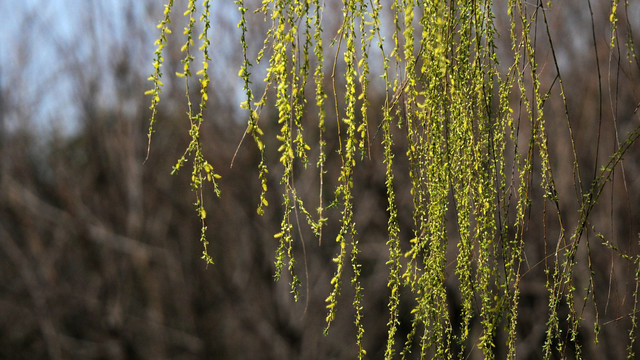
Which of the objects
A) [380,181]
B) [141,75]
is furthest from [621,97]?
[141,75]

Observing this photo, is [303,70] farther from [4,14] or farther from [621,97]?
[4,14]

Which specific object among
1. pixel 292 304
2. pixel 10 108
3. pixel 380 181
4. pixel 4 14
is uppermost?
pixel 4 14

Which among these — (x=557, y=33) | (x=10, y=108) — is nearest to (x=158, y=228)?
(x=10, y=108)

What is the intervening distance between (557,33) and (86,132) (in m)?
4.60

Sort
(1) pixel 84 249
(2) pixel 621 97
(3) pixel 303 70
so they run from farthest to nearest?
(1) pixel 84 249 < (2) pixel 621 97 < (3) pixel 303 70

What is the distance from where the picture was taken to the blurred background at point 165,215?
7.02 meters

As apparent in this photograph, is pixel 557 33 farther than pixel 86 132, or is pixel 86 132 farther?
pixel 86 132

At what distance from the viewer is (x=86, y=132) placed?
24.7ft

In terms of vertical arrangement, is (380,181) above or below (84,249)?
above

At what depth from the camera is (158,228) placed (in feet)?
24.0

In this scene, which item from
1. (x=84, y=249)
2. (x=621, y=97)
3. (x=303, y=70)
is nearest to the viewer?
(x=303, y=70)

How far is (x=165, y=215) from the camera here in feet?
24.0

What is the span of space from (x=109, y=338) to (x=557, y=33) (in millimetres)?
5010

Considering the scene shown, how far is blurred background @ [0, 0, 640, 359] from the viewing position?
7.02 m
